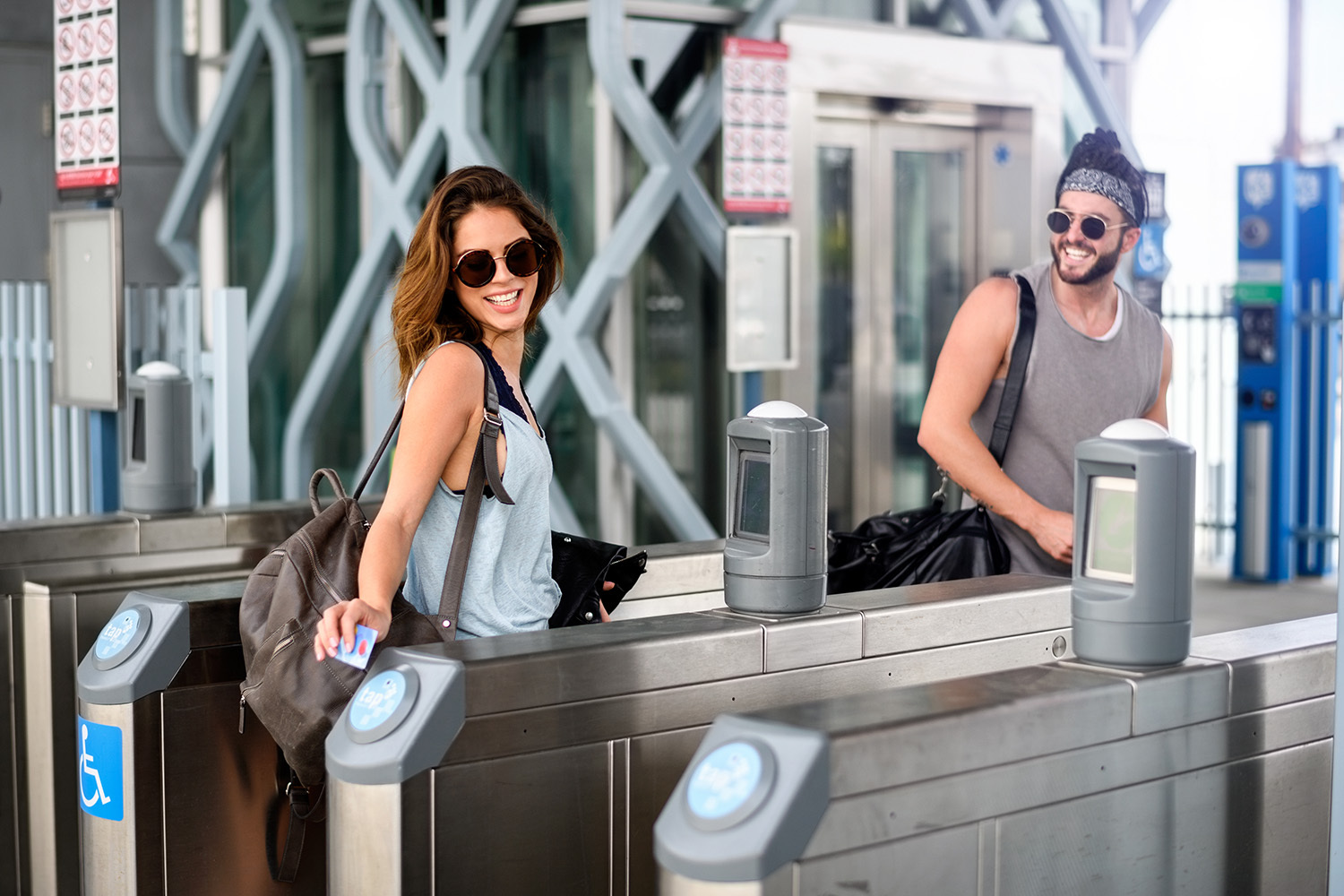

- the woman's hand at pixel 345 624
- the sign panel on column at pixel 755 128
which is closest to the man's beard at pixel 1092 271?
the woman's hand at pixel 345 624

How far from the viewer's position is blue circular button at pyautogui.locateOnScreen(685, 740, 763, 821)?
185cm

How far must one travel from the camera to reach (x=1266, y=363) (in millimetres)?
8359

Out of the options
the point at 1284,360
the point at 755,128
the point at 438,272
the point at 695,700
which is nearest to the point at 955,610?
the point at 695,700

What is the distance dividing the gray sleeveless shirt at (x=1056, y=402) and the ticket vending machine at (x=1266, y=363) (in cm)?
535

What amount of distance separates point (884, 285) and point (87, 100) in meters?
3.31

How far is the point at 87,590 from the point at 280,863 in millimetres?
975

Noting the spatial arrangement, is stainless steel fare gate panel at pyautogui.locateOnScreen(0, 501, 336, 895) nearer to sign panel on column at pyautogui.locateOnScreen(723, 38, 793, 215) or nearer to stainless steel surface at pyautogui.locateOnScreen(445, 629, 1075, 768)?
stainless steel surface at pyautogui.locateOnScreen(445, 629, 1075, 768)

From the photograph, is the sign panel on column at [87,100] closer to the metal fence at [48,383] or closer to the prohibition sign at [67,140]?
the prohibition sign at [67,140]

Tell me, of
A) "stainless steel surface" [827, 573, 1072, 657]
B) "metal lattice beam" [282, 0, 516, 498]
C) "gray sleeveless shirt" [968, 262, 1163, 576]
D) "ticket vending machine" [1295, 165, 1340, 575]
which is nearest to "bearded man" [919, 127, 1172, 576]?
"gray sleeveless shirt" [968, 262, 1163, 576]

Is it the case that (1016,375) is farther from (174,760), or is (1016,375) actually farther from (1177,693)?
(174,760)

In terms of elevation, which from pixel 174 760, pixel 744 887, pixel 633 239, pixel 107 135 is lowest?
pixel 174 760

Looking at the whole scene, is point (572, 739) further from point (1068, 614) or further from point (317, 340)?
point (317, 340)

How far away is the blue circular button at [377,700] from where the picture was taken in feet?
7.43

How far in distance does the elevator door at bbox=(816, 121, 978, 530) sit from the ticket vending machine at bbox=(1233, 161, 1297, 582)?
83.5 inches
